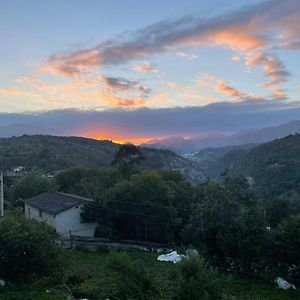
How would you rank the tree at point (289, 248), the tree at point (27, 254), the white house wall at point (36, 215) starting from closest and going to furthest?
the tree at point (27, 254) < the tree at point (289, 248) < the white house wall at point (36, 215)

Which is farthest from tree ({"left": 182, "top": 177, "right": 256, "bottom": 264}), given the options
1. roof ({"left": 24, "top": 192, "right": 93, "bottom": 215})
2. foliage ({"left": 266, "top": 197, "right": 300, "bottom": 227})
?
roof ({"left": 24, "top": 192, "right": 93, "bottom": 215})

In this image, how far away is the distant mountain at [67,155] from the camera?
98.8 m

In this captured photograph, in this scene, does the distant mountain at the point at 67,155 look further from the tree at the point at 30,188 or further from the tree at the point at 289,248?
the tree at the point at 289,248

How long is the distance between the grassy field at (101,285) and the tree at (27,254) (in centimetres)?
121

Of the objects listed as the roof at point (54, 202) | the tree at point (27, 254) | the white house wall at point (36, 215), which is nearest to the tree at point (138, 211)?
the roof at point (54, 202)

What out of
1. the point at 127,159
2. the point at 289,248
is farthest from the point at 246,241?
the point at 127,159

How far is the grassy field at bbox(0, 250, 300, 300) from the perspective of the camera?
18556mm

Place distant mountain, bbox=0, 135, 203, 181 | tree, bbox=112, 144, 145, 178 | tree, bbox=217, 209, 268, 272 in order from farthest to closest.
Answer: distant mountain, bbox=0, 135, 203, 181, tree, bbox=112, 144, 145, 178, tree, bbox=217, 209, 268, 272

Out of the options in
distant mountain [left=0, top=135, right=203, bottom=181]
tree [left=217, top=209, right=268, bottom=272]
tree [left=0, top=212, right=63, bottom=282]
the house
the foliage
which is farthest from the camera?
distant mountain [left=0, top=135, right=203, bottom=181]

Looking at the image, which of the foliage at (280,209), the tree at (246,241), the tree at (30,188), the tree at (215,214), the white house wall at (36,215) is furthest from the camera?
the tree at (30,188)

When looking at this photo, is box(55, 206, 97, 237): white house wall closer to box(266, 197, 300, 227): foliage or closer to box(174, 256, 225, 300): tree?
box(266, 197, 300, 227): foliage

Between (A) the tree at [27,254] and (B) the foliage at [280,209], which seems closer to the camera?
(A) the tree at [27,254]

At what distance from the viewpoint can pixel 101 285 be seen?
21734mm

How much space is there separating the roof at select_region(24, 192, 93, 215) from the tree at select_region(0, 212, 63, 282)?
613 inches
